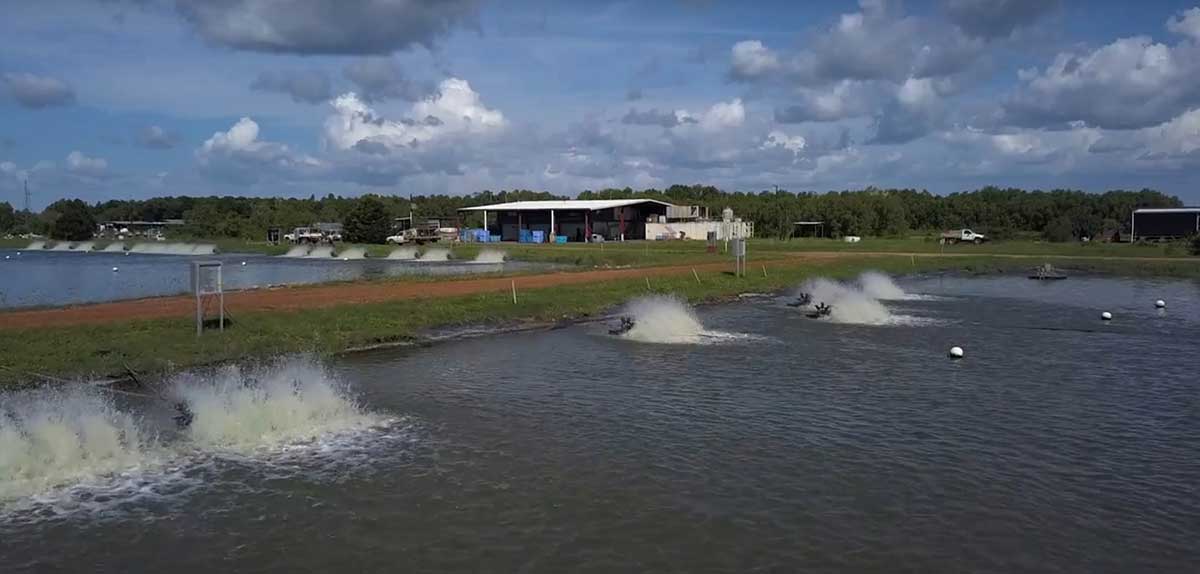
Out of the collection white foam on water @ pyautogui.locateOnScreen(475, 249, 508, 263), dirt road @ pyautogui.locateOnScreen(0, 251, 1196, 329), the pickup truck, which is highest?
the pickup truck

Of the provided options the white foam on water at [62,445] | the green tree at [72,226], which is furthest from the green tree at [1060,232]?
the green tree at [72,226]

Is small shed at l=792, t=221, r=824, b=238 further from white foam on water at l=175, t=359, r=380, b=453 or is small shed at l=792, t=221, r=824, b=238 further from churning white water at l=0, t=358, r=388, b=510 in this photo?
churning white water at l=0, t=358, r=388, b=510

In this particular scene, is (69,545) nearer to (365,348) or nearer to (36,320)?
(365,348)

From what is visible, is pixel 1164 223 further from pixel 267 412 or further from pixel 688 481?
pixel 267 412

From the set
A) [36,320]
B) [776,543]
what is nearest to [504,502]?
[776,543]

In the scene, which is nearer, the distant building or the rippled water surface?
the rippled water surface

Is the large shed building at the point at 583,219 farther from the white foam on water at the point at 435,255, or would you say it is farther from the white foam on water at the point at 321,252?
the white foam on water at the point at 321,252

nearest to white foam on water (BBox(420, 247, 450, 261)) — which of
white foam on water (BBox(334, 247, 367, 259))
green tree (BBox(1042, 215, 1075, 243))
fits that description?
white foam on water (BBox(334, 247, 367, 259))
